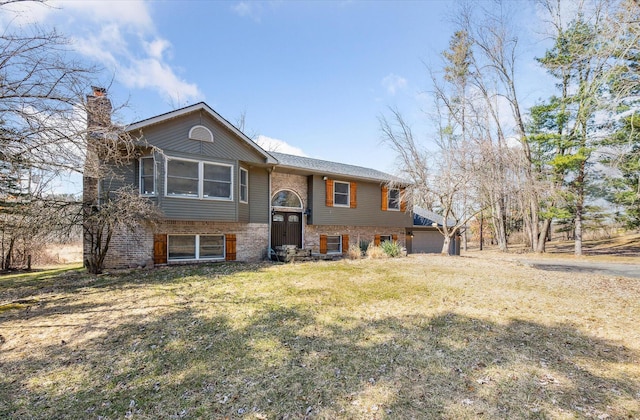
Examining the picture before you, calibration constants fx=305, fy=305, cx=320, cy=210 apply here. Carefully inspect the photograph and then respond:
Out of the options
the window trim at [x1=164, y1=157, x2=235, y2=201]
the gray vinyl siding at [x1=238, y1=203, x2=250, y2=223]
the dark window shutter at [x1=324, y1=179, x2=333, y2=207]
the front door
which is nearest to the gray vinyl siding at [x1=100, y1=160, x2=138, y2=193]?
the window trim at [x1=164, y1=157, x2=235, y2=201]

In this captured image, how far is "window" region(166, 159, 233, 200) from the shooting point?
1095 cm

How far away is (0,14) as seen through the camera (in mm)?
5445

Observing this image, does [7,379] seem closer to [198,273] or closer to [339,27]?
[198,273]

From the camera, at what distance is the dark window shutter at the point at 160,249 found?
440 inches

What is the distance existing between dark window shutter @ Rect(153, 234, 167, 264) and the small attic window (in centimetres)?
384

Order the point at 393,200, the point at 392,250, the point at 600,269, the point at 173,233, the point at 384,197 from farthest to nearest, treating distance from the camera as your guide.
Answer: the point at 393,200 → the point at 384,197 → the point at 392,250 → the point at 600,269 → the point at 173,233

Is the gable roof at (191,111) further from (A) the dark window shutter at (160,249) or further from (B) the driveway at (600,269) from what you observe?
(B) the driveway at (600,269)

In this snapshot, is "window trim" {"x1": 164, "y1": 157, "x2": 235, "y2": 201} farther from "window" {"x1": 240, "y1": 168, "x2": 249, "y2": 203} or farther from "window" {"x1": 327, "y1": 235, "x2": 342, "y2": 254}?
"window" {"x1": 327, "y1": 235, "x2": 342, "y2": 254}

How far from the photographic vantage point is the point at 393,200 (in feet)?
59.1

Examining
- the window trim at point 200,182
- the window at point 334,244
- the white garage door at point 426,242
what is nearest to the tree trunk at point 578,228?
the white garage door at point 426,242

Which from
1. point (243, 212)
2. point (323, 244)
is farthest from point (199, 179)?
point (323, 244)

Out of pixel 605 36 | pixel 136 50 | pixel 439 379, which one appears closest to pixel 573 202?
pixel 605 36

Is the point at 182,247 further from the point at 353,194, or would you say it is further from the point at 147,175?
the point at 353,194

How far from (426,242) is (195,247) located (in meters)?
15.6
